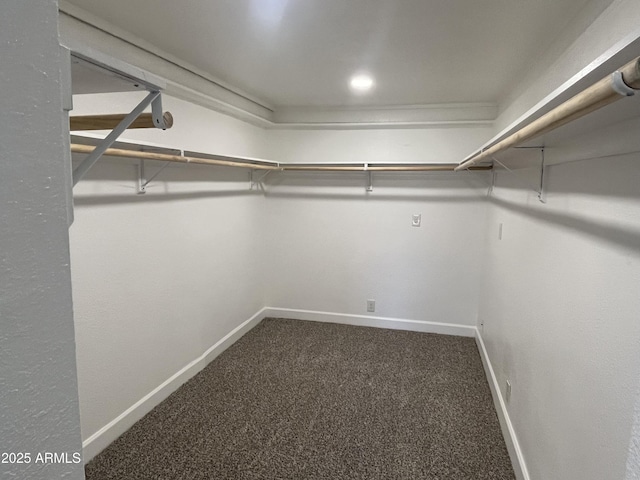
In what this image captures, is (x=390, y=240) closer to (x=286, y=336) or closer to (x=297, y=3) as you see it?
(x=286, y=336)

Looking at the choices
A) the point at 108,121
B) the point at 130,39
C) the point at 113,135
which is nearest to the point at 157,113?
the point at 113,135

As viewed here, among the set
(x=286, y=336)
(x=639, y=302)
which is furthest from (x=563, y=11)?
(x=286, y=336)

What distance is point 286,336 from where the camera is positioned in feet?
12.1

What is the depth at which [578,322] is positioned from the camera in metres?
1.30

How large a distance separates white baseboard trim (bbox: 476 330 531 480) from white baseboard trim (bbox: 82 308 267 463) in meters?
1.99

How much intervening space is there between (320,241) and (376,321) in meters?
1.03

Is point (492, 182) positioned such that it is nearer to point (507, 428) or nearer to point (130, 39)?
point (507, 428)

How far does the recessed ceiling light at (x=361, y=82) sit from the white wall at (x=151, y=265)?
111cm

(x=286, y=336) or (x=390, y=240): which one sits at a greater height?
(x=390, y=240)

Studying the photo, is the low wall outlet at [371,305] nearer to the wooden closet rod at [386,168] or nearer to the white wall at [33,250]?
the wooden closet rod at [386,168]

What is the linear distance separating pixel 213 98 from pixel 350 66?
1.04m

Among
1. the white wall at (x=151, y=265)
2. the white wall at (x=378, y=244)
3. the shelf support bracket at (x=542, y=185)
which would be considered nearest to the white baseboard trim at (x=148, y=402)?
the white wall at (x=151, y=265)

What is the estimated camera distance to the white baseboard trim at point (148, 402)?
204cm

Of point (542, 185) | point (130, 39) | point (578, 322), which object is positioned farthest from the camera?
point (130, 39)
